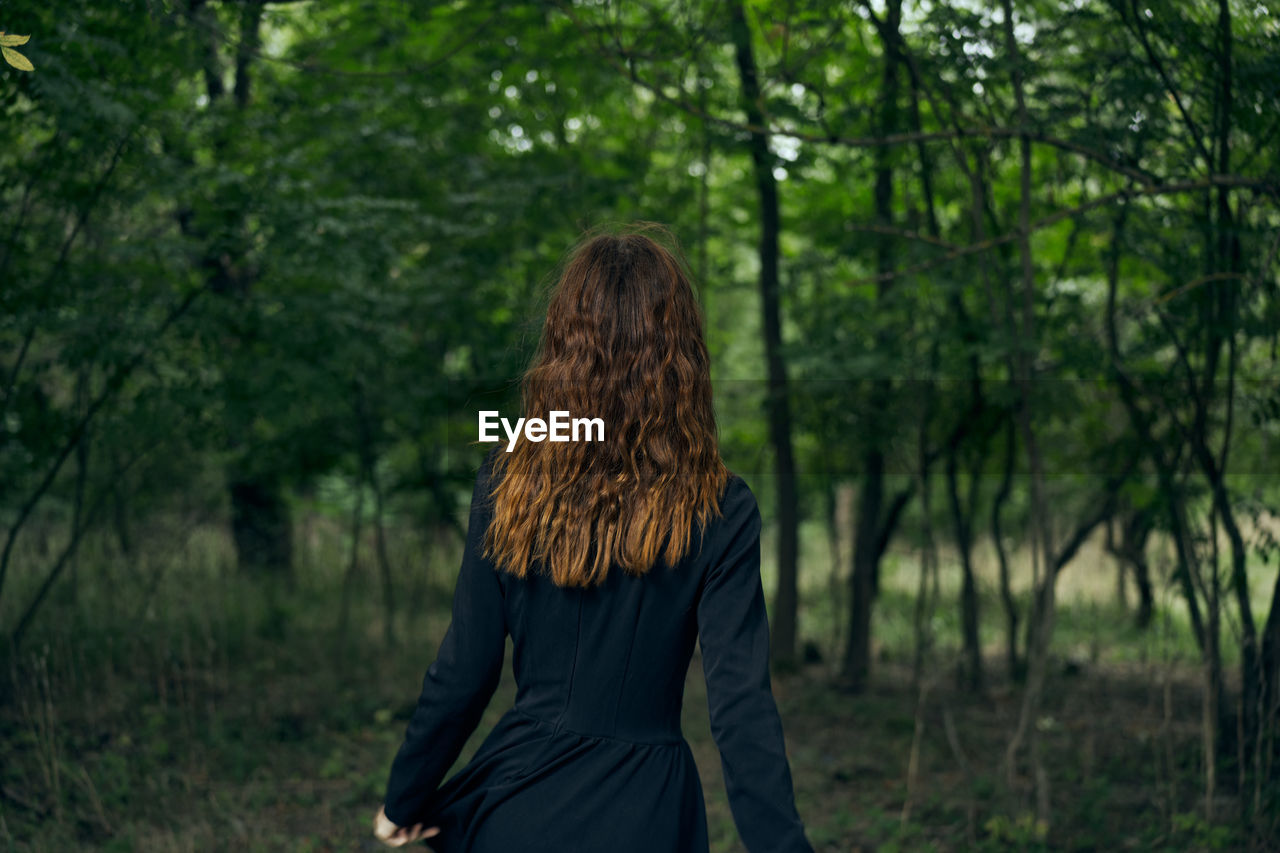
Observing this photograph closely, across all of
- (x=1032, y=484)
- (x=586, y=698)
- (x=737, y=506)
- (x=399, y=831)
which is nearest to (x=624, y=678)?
(x=586, y=698)

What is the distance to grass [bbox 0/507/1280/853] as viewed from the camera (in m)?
4.28

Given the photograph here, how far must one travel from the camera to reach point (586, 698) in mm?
1821

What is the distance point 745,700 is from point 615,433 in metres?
0.55

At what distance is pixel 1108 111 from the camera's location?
4.61m

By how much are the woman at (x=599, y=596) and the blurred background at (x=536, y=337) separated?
0.45 m

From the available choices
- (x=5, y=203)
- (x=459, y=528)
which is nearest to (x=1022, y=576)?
(x=459, y=528)

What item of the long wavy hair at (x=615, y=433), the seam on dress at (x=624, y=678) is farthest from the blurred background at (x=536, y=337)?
the seam on dress at (x=624, y=678)

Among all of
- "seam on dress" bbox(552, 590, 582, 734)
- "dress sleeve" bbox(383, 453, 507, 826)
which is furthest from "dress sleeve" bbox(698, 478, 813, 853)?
"dress sleeve" bbox(383, 453, 507, 826)

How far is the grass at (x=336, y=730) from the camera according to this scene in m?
4.28

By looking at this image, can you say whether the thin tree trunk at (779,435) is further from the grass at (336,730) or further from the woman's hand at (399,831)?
the woman's hand at (399,831)

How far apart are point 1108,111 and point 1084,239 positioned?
1514 millimetres

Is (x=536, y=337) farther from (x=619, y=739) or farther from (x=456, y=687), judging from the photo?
(x=619, y=739)

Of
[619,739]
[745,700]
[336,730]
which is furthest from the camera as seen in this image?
[336,730]

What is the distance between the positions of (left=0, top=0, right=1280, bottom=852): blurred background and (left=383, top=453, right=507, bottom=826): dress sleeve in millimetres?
626
